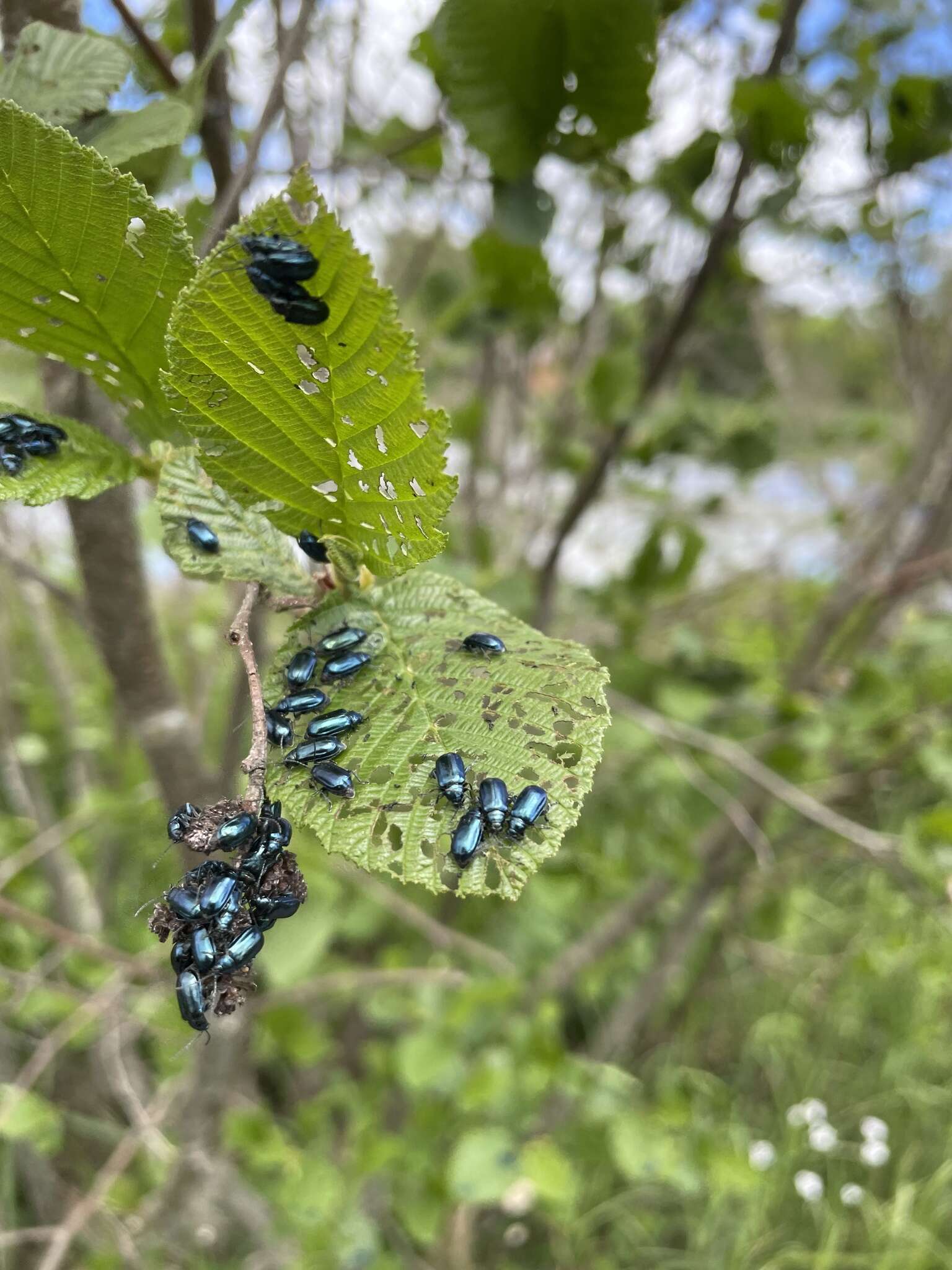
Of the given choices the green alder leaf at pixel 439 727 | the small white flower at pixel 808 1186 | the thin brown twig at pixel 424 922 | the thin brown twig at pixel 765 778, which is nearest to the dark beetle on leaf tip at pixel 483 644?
the green alder leaf at pixel 439 727

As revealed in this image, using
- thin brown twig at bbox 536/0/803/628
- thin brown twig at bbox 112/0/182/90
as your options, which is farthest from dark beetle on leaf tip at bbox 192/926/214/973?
thin brown twig at bbox 536/0/803/628

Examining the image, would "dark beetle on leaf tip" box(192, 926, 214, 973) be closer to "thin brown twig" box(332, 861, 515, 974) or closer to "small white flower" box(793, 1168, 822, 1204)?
"thin brown twig" box(332, 861, 515, 974)

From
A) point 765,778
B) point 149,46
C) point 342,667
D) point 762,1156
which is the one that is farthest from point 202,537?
point 762,1156

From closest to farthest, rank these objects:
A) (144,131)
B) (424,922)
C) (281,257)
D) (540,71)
Result: 1. (281,257)
2. (144,131)
3. (540,71)
4. (424,922)

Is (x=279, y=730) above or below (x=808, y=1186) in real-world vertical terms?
above

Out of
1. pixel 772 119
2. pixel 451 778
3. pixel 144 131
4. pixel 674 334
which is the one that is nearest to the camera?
pixel 451 778

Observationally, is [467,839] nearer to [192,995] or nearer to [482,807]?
[482,807]

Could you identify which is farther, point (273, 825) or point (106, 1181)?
point (106, 1181)

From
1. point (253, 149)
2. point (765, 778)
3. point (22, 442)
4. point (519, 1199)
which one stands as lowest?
point (519, 1199)
